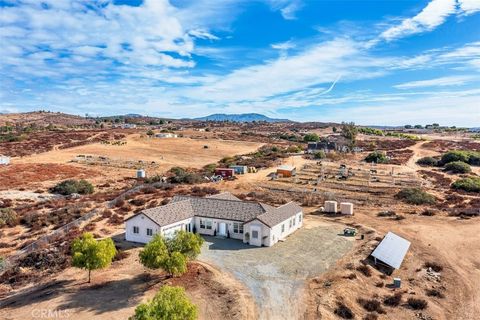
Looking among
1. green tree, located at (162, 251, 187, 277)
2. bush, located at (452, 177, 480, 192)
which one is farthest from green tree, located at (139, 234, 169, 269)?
bush, located at (452, 177, 480, 192)

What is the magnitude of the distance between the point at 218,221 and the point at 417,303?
56.1ft

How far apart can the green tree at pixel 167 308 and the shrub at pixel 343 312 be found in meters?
9.15

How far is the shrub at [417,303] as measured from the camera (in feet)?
75.8

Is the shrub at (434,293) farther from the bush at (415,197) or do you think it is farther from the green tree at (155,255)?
the bush at (415,197)

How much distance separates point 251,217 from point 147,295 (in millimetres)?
12134

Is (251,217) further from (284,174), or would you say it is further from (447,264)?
(284,174)

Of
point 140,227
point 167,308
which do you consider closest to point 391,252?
point 167,308

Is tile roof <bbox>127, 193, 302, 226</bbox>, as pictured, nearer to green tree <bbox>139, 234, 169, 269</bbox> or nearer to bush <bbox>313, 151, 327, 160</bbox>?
green tree <bbox>139, 234, 169, 269</bbox>

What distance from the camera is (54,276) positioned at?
27.2 metres

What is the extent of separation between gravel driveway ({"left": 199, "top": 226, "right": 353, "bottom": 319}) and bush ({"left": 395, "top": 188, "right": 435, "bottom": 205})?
56.1ft

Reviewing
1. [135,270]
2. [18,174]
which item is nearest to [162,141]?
[18,174]

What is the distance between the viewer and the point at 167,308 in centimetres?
1633

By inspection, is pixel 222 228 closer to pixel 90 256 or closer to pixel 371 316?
pixel 90 256

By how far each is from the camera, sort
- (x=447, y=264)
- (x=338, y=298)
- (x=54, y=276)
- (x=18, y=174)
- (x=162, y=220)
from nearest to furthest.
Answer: (x=338, y=298)
(x=54, y=276)
(x=447, y=264)
(x=162, y=220)
(x=18, y=174)
